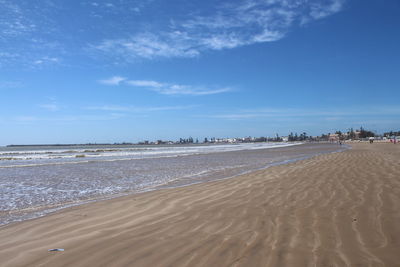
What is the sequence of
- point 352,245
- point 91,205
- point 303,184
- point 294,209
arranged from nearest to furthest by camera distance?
1. point 352,245
2. point 294,209
3. point 91,205
4. point 303,184

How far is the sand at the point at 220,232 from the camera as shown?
10.7 ft

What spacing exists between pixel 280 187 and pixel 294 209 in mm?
2726

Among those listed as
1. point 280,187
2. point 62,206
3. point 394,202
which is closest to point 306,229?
point 394,202

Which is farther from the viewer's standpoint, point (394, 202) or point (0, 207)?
point (0, 207)

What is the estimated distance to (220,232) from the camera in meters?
4.24

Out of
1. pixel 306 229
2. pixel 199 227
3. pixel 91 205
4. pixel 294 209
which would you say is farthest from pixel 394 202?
pixel 91 205

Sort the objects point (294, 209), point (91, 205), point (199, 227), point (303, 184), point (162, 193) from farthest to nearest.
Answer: point (303, 184) → point (162, 193) → point (91, 205) → point (294, 209) → point (199, 227)

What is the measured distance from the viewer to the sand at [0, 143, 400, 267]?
3.27m

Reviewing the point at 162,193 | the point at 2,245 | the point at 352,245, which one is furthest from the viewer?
the point at 162,193

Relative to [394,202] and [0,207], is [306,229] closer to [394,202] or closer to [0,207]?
[394,202]

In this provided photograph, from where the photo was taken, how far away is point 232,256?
130 inches

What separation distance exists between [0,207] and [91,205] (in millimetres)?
2273

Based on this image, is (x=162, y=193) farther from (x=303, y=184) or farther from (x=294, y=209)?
(x=303, y=184)

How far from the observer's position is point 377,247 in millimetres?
3473
